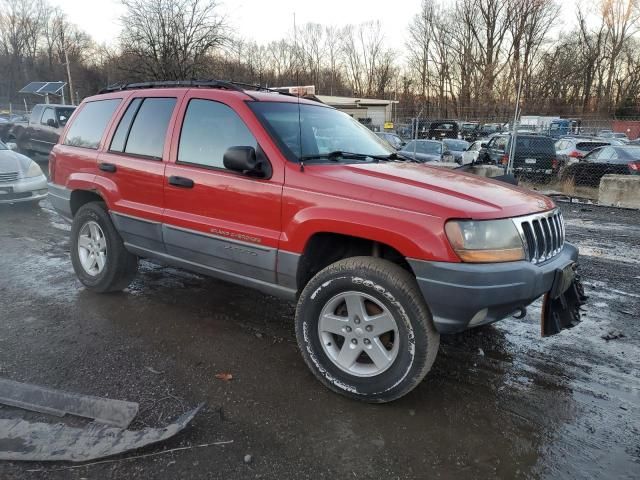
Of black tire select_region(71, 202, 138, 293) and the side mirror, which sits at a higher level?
the side mirror

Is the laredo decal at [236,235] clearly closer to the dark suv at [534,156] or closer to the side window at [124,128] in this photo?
the side window at [124,128]

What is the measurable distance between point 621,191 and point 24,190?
12164mm

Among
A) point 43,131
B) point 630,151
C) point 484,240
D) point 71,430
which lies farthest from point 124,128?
point 630,151

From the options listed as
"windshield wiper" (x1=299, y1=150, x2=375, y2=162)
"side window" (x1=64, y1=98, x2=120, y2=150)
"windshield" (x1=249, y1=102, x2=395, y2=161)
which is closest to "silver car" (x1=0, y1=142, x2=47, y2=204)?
"side window" (x1=64, y1=98, x2=120, y2=150)

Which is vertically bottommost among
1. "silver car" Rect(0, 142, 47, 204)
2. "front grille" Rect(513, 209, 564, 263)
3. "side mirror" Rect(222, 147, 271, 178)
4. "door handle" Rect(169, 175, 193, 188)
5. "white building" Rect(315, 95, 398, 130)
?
"silver car" Rect(0, 142, 47, 204)

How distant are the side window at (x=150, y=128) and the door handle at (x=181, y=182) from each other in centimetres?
31

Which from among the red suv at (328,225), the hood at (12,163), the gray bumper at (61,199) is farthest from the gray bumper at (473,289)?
the hood at (12,163)

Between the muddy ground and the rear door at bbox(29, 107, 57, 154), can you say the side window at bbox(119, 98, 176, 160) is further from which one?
the rear door at bbox(29, 107, 57, 154)

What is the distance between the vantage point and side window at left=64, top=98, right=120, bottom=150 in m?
4.57

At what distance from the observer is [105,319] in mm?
4117

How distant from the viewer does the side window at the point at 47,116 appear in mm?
13956

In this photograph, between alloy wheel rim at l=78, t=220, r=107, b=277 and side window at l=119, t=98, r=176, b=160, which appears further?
alloy wheel rim at l=78, t=220, r=107, b=277

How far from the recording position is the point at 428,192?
2859 millimetres

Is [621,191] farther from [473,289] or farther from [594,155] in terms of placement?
[473,289]
